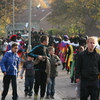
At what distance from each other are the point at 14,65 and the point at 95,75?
273cm

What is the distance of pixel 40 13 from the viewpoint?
315 ft

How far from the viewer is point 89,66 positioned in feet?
23.6

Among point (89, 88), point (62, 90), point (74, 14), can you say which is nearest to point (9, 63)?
point (89, 88)

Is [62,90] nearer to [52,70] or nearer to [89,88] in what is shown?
[52,70]

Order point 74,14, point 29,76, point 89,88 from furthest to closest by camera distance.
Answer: point 74,14 → point 29,76 → point 89,88

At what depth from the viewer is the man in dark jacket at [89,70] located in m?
7.17

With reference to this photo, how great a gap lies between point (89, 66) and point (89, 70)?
8cm

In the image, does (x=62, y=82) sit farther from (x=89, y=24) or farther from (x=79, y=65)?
(x=89, y=24)

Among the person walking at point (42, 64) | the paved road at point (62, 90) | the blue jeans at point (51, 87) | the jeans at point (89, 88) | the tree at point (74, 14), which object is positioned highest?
the tree at point (74, 14)

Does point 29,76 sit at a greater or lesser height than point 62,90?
greater

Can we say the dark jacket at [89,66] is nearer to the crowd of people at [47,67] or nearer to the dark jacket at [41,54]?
the crowd of people at [47,67]

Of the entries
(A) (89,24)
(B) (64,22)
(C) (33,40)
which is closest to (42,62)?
(C) (33,40)

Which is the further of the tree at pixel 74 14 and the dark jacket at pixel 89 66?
the tree at pixel 74 14

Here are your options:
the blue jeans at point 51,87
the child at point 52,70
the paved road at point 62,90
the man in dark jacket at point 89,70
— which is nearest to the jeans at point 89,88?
the man in dark jacket at point 89,70
